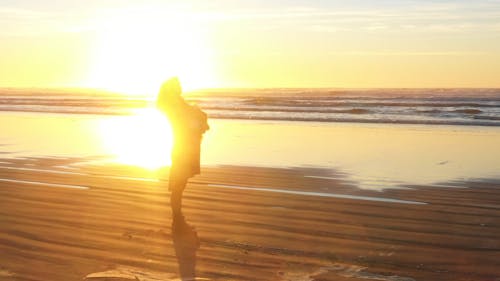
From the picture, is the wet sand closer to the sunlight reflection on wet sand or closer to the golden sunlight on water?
the sunlight reflection on wet sand

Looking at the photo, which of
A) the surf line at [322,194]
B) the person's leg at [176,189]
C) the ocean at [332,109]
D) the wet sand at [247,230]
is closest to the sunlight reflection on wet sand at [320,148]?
the surf line at [322,194]

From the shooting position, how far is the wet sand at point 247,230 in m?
6.92

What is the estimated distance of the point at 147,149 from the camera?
1984 cm

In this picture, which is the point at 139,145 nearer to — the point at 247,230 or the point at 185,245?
the point at 247,230

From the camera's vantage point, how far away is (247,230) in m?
8.73

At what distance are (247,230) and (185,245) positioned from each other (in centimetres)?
107

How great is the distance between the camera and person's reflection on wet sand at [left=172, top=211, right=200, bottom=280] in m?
6.88

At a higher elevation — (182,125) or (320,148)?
(320,148)

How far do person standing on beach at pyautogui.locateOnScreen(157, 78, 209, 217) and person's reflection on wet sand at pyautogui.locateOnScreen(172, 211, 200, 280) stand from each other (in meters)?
0.62

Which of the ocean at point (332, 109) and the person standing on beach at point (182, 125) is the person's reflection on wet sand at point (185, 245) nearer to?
the person standing on beach at point (182, 125)

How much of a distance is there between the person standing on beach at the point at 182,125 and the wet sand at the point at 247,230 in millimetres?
736

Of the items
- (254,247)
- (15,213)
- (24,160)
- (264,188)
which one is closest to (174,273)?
(254,247)

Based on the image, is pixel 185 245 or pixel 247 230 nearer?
pixel 185 245

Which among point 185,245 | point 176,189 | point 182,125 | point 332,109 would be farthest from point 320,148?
point 332,109
